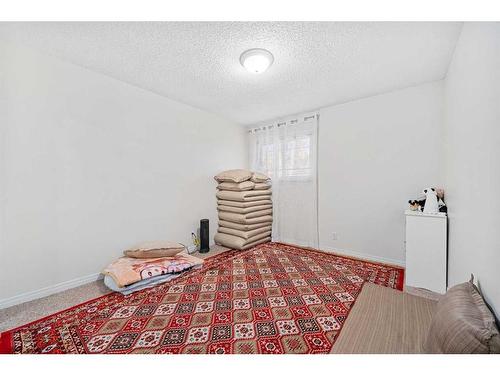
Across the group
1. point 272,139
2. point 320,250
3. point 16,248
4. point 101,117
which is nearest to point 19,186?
point 16,248

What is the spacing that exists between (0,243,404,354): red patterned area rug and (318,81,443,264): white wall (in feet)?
2.05

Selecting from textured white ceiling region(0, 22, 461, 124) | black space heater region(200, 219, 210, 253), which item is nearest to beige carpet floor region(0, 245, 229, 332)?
black space heater region(200, 219, 210, 253)

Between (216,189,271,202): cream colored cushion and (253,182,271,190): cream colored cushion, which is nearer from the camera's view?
(216,189,271,202): cream colored cushion

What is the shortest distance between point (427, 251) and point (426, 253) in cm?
2

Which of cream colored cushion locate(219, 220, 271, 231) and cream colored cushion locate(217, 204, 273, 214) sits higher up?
cream colored cushion locate(217, 204, 273, 214)

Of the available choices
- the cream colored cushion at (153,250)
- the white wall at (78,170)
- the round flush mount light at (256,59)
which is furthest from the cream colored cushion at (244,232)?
the round flush mount light at (256,59)

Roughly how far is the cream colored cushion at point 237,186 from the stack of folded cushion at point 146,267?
139cm

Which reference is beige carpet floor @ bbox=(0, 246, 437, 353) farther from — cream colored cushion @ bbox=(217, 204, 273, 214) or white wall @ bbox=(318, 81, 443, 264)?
cream colored cushion @ bbox=(217, 204, 273, 214)

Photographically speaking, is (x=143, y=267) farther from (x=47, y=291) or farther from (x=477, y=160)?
(x=477, y=160)

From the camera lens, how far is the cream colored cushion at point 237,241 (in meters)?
3.52

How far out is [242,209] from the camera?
3.66m

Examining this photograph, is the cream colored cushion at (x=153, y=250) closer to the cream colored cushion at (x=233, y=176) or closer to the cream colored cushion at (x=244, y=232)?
the cream colored cushion at (x=244, y=232)

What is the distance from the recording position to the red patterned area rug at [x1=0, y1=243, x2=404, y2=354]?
1.39 m

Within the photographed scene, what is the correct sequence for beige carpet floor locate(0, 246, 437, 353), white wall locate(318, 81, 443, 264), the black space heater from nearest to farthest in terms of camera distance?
beige carpet floor locate(0, 246, 437, 353)
white wall locate(318, 81, 443, 264)
the black space heater
